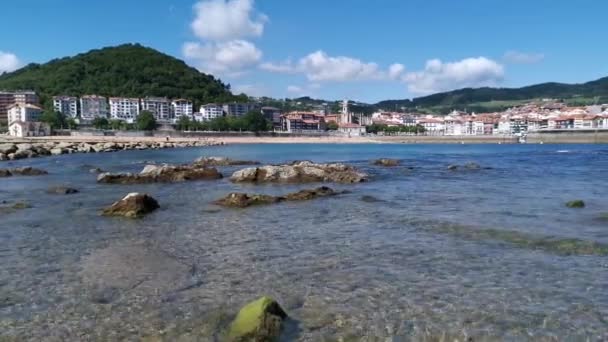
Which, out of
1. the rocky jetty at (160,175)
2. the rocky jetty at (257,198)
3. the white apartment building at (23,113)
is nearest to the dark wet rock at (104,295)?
the rocky jetty at (257,198)

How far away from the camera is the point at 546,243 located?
A: 13.1 m

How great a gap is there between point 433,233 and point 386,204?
6173 millimetres

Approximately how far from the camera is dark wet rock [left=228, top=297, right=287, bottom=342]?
738 centimetres

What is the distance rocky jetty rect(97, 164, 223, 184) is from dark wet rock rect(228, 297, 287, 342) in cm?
2444

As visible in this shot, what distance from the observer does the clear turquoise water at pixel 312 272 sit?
26.2 feet

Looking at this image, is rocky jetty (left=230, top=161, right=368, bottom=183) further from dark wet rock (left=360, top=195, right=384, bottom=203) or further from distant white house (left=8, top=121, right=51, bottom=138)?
distant white house (left=8, top=121, right=51, bottom=138)

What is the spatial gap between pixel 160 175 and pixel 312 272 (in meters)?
23.1

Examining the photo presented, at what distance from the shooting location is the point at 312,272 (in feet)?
35.3

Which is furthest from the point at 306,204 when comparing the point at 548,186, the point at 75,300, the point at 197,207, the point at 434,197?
the point at 548,186

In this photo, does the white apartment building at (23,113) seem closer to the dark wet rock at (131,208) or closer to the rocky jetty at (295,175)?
the rocky jetty at (295,175)

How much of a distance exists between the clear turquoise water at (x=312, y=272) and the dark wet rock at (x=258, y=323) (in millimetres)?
260

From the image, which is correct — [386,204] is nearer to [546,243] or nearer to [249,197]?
[249,197]

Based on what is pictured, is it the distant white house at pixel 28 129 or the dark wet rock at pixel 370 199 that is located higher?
the distant white house at pixel 28 129

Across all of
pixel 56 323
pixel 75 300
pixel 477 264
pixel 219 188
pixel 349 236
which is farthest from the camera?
pixel 219 188
